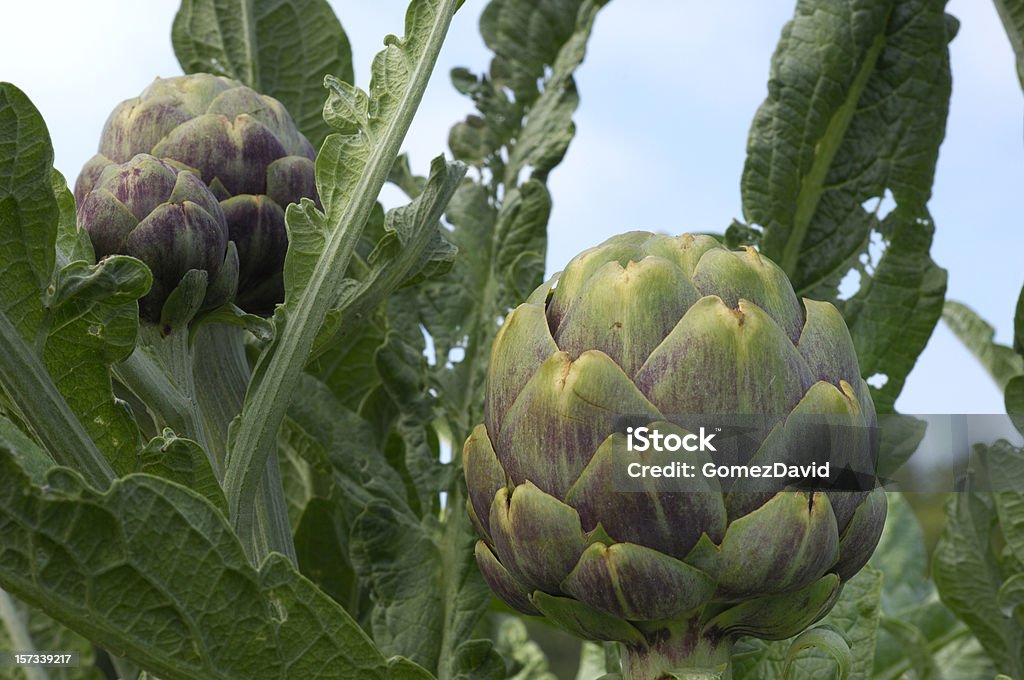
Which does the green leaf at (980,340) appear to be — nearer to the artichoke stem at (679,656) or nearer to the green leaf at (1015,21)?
the green leaf at (1015,21)

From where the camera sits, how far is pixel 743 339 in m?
0.51

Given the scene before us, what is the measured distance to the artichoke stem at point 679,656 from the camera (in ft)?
1.72

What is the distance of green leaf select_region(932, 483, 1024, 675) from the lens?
881 mm

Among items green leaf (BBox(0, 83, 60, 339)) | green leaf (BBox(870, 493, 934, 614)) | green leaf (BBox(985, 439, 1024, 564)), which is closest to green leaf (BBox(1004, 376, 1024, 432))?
green leaf (BBox(985, 439, 1024, 564))

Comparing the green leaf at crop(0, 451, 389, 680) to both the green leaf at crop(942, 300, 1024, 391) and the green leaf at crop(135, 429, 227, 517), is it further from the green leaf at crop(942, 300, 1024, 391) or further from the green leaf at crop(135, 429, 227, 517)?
the green leaf at crop(942, 300, 1024, 391)

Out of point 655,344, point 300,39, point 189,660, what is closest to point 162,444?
point 189,660

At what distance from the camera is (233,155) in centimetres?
62

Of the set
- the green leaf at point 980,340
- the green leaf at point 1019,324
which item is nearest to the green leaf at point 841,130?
the green leaf at point 1019,324

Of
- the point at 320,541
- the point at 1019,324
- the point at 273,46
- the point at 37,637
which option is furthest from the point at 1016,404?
the point at 37,637

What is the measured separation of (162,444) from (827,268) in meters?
0.52

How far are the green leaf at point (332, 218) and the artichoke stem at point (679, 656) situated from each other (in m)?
0.20

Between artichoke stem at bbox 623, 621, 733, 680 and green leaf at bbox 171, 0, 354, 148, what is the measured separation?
519 mm

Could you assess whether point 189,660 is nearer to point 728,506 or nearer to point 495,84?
point 728,506

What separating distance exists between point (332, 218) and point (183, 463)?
0.15m
